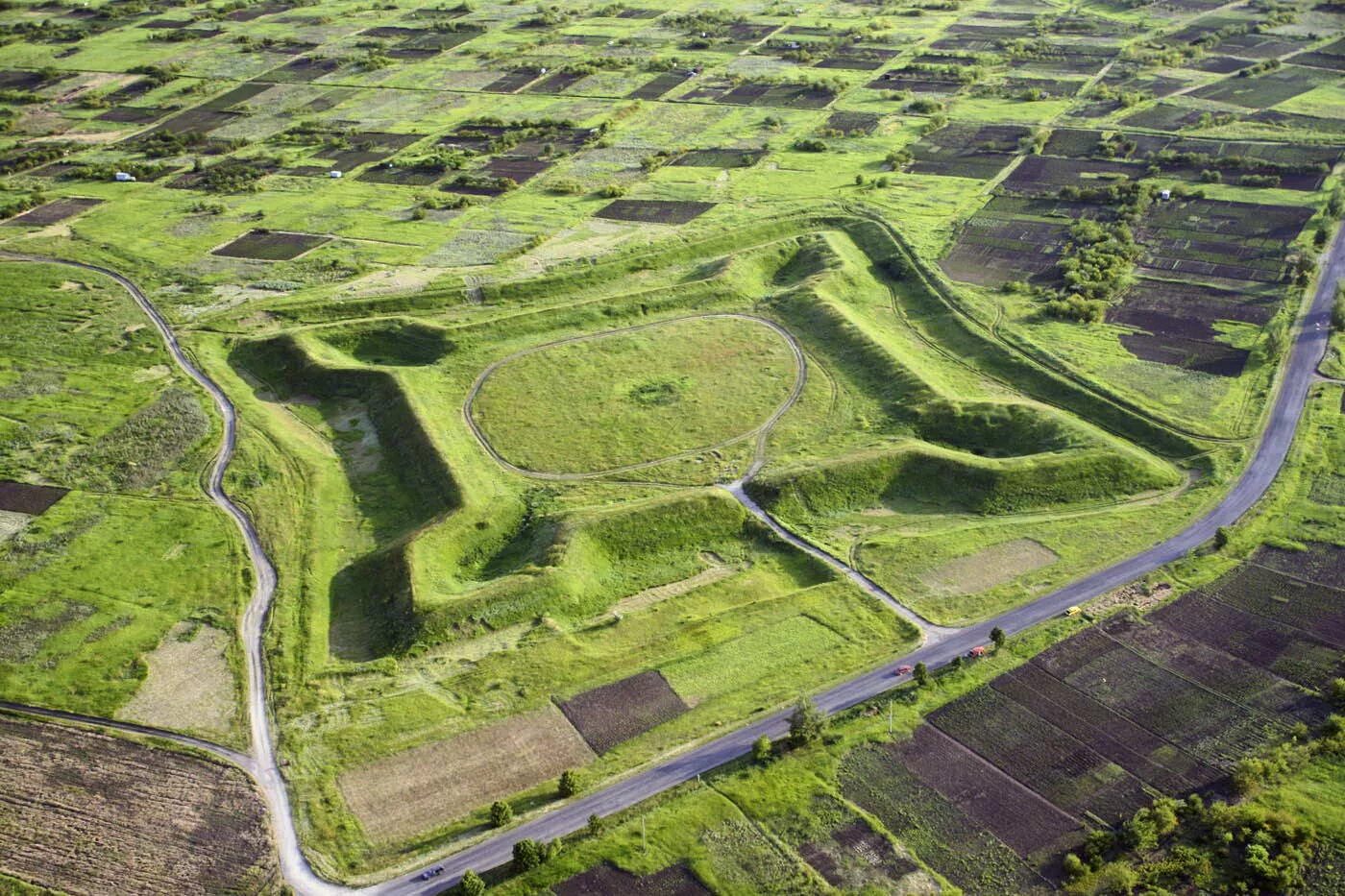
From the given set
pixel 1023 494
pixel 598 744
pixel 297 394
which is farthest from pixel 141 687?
pixel 1023 494

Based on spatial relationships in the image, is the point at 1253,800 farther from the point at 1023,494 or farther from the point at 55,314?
the point at 55,314

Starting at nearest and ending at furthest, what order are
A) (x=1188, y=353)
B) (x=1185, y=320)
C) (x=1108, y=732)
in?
1. (x=1108, y=732)
2. (x=1188, y=353)
3. (x=1185, y=320)

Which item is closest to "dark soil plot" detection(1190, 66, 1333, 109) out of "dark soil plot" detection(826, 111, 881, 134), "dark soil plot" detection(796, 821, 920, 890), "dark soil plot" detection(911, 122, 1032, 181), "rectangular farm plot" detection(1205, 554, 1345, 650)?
"dark soil plot" detection(911, 122, 1032, 181)

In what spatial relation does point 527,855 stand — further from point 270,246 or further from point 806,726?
point 270,246

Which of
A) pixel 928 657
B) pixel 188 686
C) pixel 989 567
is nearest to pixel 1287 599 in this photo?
pixel 989 567

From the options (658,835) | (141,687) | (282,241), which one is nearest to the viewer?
(658,835)

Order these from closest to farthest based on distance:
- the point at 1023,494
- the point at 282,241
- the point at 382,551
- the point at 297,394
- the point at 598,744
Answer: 1. the point at 598,744
2. the point at 382,551
3. the point at 1023,494
4. the point at 297,394
5. the point at 282,241

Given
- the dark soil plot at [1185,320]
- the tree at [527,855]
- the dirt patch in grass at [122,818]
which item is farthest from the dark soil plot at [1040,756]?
the dark soil plot at [1185,320]
